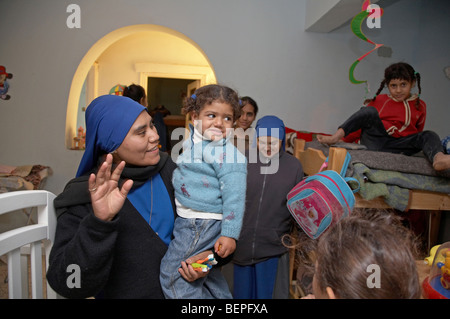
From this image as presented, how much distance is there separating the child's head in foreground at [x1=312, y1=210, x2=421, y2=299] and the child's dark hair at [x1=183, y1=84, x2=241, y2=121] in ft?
2.27

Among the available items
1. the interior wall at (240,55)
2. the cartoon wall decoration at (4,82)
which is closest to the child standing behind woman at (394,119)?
the interior wall at (240,55)

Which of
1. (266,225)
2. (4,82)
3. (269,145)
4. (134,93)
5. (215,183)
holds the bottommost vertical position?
(266,225)

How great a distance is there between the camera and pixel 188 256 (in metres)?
0.99

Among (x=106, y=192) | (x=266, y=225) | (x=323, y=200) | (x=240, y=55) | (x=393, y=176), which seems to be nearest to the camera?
(x=106, y=192)

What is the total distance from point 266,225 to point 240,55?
6.36 ft

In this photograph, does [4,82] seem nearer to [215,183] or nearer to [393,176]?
[215,183]

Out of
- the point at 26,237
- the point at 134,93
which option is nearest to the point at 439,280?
the point at 26,237

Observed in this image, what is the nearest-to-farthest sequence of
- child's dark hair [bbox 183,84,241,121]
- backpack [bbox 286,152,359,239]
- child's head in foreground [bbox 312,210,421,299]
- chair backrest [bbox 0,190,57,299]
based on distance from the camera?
child's head in foreground [bbox 312,210,421,299] → chair backrest [bbox 0,190,57,299] → child's dark hair [bbox 183,84,241,121] → backpack [bbox 286,152,359,239]

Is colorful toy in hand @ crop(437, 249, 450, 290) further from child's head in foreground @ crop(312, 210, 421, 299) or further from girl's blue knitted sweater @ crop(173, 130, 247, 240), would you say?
girl's blue knitted sweater @ crop(173, 130, 247, 240)

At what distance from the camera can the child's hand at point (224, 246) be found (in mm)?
961

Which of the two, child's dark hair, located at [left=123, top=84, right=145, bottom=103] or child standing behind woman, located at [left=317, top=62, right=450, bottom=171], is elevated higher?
child's dark hair, located at [left=123, top=84, right=145, bottom=103]

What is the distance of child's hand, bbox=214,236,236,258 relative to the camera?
961 millimetres

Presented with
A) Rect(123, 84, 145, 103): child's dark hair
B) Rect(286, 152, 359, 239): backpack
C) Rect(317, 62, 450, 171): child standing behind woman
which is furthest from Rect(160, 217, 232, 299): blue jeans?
Rect(123, 84, 145, 103): child's dark hair

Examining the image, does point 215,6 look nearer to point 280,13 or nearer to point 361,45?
point 280,13
